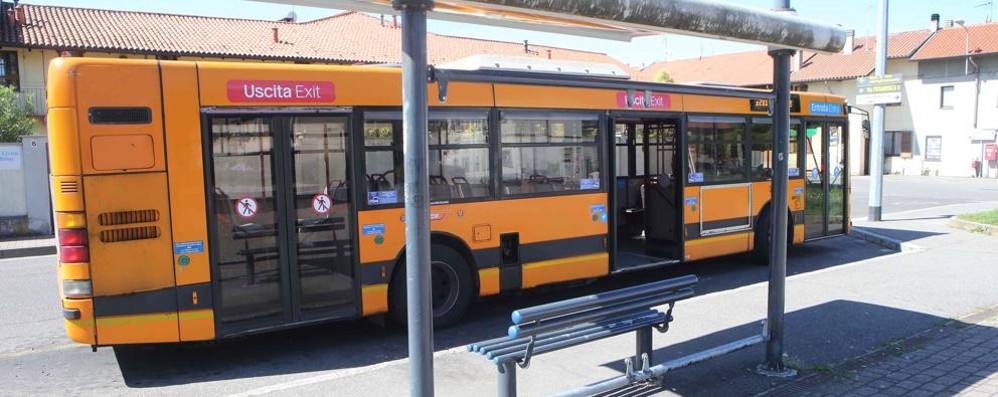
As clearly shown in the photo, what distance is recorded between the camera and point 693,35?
15.8 feet

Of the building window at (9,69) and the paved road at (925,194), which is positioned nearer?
the paved road at (925,194)

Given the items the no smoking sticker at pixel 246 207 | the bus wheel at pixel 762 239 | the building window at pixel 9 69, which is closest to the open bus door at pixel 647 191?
the bus wheel at pixel 762 239

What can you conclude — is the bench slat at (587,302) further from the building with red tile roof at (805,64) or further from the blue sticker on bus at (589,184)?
the building with red tile roof at (805,64)

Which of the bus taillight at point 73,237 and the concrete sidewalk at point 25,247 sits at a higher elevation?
the bus taillight at point 73,237

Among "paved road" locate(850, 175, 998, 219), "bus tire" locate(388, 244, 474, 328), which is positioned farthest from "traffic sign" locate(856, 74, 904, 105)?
"bus tire" locate(388, 244, 474, 328)

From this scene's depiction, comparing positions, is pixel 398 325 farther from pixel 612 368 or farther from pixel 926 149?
pixel 926 149

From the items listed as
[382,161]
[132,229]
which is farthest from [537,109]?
[132,229]

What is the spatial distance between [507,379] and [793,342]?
3556 mm

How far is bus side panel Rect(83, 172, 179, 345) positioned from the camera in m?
5.47

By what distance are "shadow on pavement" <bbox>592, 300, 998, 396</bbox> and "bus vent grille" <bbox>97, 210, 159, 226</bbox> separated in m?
3.83

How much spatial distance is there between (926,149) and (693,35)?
1778 inches

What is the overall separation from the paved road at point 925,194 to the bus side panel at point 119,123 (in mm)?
17397

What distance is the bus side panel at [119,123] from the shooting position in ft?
17.8

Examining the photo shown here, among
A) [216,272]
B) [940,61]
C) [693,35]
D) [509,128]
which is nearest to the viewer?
[693,35]
